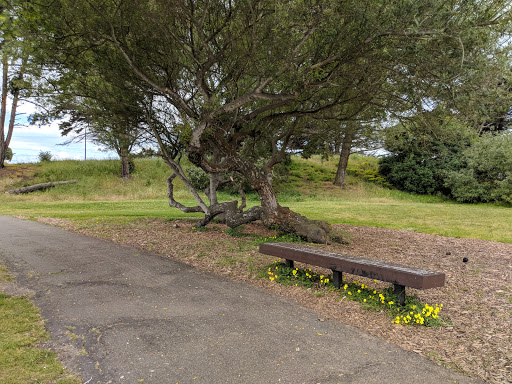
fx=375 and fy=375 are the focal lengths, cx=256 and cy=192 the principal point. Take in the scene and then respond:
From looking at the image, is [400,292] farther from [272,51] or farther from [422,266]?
[272,51]

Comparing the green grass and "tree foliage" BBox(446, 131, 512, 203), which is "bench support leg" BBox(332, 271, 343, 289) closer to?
the green grass

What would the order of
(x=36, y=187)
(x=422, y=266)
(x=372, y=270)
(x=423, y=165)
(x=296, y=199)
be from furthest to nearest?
(x=423, y=165)
(x=36, y=187)
(x=296, y=199)
(x=422, y=266)
(x=372, y=270)

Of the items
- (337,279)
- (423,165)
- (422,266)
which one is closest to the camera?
(337,279)

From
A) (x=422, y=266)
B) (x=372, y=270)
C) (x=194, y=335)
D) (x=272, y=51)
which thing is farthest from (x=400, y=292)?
(x=272, y=51)

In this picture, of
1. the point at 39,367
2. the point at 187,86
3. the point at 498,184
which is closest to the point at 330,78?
the point at 187,86

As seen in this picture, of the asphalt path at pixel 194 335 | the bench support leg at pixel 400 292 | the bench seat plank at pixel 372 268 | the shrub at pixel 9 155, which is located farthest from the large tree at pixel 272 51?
the shrub at pixel 9 155

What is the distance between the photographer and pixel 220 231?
34.9ft

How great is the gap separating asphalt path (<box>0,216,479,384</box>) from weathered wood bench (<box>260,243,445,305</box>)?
2.56ft

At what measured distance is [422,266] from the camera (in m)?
7.32

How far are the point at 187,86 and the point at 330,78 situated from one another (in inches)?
170

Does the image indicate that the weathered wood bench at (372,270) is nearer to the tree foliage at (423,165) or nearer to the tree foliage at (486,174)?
the tree foliage at (423,165)

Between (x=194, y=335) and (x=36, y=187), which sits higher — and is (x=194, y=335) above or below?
below

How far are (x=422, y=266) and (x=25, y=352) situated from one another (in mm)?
6606

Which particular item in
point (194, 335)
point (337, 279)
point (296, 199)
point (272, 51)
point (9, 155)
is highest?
point (272, 51)
